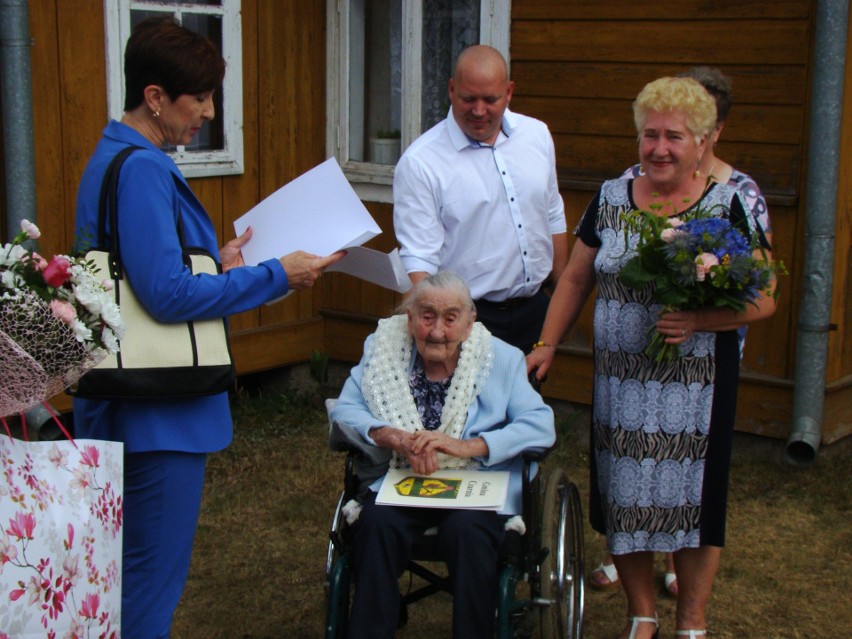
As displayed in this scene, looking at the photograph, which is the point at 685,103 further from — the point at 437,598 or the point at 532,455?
the point at 437,598

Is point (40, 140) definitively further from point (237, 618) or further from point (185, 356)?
point (185, 356)

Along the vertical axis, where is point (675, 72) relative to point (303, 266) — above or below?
above

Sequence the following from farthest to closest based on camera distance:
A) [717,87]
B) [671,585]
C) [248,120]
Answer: [248,120] < [671,585] < [717,87]

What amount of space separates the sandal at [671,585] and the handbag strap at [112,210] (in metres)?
2.40

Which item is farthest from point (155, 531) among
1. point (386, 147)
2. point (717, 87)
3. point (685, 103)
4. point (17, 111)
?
point (386, 147)

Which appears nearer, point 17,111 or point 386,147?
point 17,111

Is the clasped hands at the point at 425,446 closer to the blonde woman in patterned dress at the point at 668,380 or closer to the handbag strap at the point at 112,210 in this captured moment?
the blonde woman in patterned dress at the point at 668,380

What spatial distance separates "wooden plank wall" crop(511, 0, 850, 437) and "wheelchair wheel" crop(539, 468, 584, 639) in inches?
85.8

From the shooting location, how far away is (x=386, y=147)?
673 cm

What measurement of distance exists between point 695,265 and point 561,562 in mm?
879

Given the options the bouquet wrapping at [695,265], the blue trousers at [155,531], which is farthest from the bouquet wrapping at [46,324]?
the bouquet wrapping at [695,265]

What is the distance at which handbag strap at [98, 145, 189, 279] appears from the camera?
9.04 feet

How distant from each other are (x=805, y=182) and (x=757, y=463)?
132 centimetres

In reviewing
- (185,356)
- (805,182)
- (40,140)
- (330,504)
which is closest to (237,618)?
(330,504)
